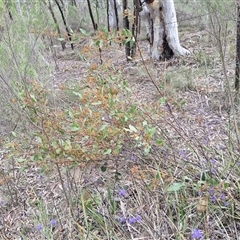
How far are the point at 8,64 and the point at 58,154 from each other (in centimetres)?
218

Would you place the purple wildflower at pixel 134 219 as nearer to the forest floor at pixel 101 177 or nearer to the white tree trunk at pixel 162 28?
the forest floor at pixel 101 177

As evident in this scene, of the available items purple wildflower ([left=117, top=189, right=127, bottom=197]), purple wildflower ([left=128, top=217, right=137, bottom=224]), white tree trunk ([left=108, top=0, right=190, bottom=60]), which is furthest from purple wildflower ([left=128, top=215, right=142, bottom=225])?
white tree trunk ([left=108, top=0, right=190, bottom=60])

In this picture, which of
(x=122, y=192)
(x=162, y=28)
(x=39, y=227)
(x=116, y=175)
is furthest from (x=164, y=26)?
(x=39, y=227)

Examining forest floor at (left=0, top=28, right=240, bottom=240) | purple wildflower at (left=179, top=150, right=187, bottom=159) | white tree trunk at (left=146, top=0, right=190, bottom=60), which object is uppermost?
white tree trunk at (left=146, top=0, right=190, bottom=60)

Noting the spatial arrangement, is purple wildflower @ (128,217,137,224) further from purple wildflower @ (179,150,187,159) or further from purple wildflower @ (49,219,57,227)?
purple wildflower @ (179,150,187,159)

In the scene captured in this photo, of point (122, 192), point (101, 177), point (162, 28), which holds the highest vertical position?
point (162, 28)

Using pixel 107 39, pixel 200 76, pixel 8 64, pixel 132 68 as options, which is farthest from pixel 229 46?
pixel 107 39

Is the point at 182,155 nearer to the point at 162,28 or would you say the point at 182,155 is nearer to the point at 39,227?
the point at 39,227

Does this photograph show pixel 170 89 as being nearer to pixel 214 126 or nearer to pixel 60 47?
pixel 214 126

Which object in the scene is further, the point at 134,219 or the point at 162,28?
the point at 162,28

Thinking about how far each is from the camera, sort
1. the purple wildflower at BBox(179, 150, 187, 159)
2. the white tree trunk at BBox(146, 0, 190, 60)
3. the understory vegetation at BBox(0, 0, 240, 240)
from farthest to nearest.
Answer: the white tree trunk at BBox(146, 0, 190, 60) < the purple wildflower at BBox(179, 150, 187, 159) < the understory vegetation at BBox(0, 0, 240, 240)

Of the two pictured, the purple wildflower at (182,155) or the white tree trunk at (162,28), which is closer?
the purple wildflower at (182,155)

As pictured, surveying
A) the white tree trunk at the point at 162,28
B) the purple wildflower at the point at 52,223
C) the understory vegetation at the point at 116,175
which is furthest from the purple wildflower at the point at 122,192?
the white tree trunk at the point at 162,28

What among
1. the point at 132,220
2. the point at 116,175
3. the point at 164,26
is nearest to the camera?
the point at 132,220
